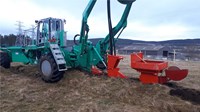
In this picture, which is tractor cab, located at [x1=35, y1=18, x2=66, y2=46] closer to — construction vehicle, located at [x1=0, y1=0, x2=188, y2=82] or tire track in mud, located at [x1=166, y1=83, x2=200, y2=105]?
construction vehicle, located at [x1=0, y1=0, x2=188, y2=82]

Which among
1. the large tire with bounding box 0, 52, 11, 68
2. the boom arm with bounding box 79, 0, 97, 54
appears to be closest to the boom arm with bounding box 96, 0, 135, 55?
the boom arm with bounding box 79, 0, 97, 54

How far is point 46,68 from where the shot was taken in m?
9.72

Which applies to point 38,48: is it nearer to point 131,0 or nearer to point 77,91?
point 77,91

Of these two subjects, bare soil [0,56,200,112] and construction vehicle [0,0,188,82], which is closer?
bare soil [0,56,200,112]

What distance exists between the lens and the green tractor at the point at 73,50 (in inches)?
367

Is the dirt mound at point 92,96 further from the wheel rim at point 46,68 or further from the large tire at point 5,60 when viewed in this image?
the large tire at point 5,60

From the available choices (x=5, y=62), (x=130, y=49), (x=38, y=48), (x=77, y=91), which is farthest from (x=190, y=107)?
(x=130, y=49)

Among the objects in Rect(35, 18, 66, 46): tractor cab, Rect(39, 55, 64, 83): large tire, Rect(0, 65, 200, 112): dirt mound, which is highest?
Rect(35, 18, 66, 46): tractor cab

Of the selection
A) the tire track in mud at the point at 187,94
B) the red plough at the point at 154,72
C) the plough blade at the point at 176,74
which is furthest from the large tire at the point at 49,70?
the tire track in mud at the point at 187,94

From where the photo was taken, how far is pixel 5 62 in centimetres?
1383

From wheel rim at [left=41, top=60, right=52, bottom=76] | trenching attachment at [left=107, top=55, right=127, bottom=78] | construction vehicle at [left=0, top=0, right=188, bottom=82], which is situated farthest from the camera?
wheel rim at [left=41, top=60, right=52, bottom=76]

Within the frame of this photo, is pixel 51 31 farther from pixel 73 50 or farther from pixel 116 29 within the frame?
pixel 116 29

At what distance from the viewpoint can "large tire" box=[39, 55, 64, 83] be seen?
933cm

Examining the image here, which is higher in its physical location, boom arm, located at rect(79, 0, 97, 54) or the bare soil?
boom arm, located at rect(79, 0, 97, 54)
